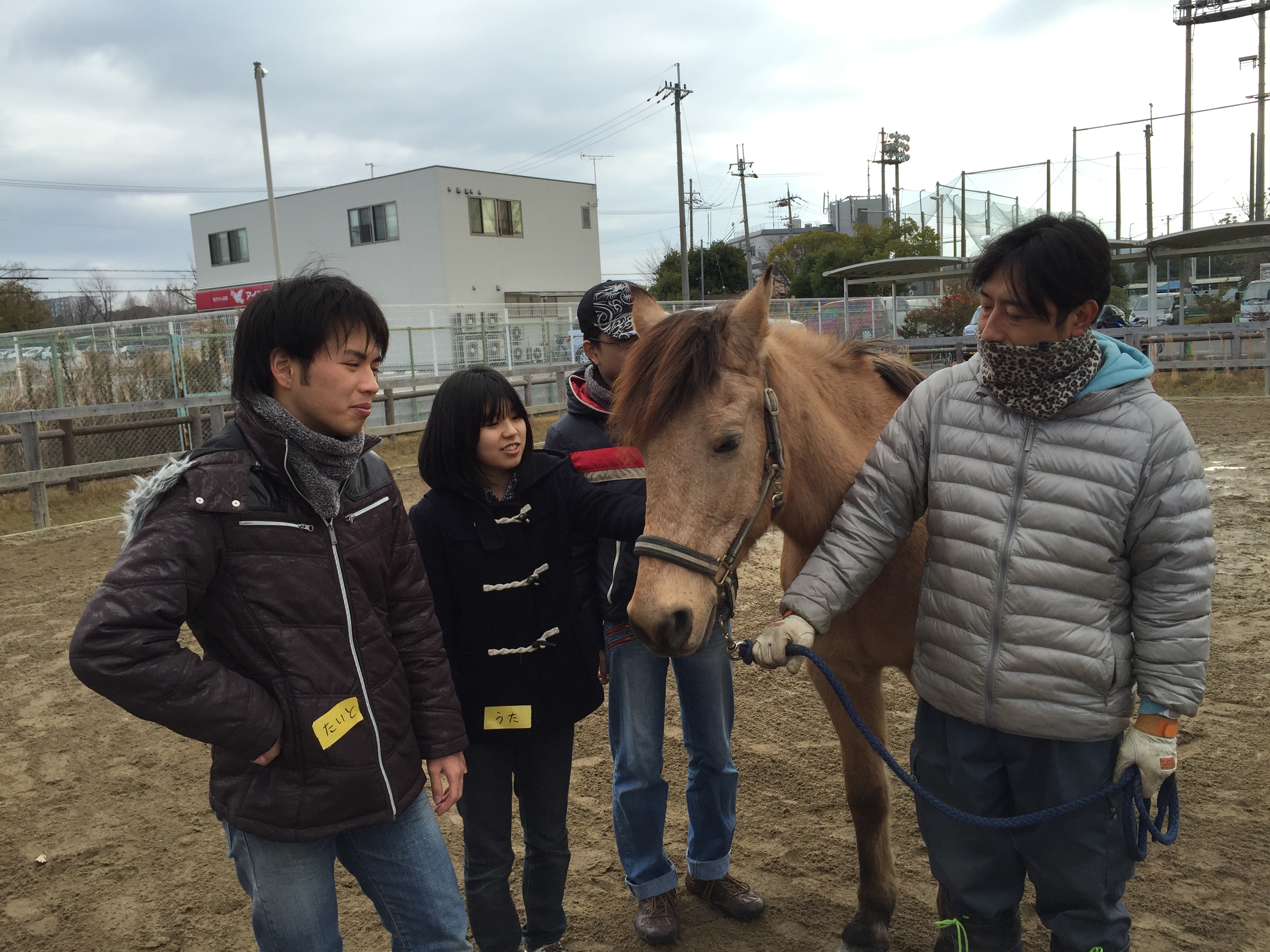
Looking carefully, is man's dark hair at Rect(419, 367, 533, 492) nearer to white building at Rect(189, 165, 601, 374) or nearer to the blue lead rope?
the blue lead rope

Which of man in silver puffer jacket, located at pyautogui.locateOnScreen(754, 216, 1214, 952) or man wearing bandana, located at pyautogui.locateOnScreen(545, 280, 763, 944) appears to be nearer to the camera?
man in silver puffer jacket, located at pyautogui.locateOnScreen(754, 216, 1214, 952)

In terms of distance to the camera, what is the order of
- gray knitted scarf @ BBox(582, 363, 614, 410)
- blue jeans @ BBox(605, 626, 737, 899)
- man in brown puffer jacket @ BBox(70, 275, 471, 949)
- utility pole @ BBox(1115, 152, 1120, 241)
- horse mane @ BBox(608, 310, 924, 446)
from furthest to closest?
utility pole @ BBox(1115, 152, 1120, 241) < gray knitted scarf @ BBox(582, 363, 614, 410) < blue jeans @ BBox(605, 626, 737, 899) < horse mane @ BBox(608, 310, 924, 446) < man in brown puffer jacket @ BBox(70, 275, 471, 949)

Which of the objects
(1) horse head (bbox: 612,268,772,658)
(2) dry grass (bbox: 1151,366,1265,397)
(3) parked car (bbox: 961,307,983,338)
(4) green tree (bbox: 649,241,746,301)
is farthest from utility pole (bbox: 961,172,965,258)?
(1) horse head (bbox: 612,268,772,658)

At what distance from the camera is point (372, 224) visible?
3191cm

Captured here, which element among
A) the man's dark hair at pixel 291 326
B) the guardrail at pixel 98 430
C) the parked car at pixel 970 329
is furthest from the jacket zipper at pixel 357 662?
the parked car at pixel 970 329

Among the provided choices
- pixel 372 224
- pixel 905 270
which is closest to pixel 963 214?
pixel 905 270

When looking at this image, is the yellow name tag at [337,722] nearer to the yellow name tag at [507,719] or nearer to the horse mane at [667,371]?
the yellow name tag at [507,719]

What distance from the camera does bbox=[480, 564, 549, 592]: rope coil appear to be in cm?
212

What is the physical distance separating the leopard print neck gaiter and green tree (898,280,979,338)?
18.5 meters

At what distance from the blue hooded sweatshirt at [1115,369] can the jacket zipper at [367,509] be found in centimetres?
144

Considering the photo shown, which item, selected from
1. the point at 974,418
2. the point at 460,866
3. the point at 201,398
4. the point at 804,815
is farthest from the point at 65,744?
→ the point at 201,398

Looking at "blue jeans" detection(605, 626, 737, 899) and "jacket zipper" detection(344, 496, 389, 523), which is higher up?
"jacket zipper" detection(344, 496, 389, 523)

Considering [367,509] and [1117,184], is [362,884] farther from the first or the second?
[1117,184]

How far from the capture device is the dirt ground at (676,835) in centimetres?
257
